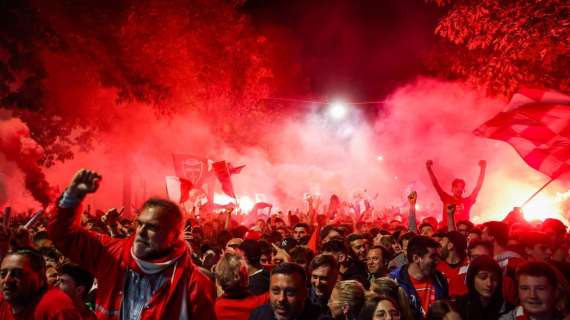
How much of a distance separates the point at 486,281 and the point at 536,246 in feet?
7.27

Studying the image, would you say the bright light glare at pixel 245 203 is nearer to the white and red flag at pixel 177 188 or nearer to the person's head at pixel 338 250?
the white and red flag at pixel 177 188

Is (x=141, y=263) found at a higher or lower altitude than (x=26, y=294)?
higher

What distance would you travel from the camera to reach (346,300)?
452 cm

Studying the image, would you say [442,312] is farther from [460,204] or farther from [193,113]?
[193,113]

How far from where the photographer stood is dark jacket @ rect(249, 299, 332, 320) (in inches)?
159

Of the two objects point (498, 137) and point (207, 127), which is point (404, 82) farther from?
point (498, 137)

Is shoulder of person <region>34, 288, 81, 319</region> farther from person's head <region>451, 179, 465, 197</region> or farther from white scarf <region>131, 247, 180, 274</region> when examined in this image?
person's head <region>451, 179, 465, 197</region>

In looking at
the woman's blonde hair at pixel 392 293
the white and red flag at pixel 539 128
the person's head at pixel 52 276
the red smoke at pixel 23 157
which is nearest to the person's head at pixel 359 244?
the woman's blonde hair at pixel 392 293

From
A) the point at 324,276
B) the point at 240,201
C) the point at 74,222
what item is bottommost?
the point at 324,276

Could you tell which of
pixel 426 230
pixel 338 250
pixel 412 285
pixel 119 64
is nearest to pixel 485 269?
pixel 412 285

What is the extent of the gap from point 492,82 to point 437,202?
1303 cm

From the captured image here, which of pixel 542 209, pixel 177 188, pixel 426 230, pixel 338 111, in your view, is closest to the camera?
pixel 426 230

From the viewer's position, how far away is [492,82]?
1165 cm

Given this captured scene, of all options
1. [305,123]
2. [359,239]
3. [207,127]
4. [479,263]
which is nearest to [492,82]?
[359,239]
